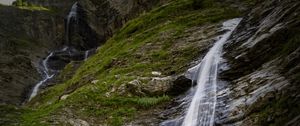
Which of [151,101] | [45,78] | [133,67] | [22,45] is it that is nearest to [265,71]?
[151,101]

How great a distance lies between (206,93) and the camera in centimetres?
1819

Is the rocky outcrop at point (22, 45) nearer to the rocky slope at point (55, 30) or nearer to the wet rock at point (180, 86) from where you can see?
the rocky slope at point (55, 30)

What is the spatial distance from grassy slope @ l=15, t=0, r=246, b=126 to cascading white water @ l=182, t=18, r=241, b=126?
1.53 m

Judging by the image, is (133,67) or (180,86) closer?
(180,86)

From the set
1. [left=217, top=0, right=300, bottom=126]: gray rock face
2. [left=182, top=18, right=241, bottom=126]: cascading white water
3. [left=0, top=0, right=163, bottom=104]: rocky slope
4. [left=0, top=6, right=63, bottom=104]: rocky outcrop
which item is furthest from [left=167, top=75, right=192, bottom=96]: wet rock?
[left=0, top=0, right=163, bottom=104]: rocky slope

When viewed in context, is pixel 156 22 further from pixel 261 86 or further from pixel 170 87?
pixel 261 86

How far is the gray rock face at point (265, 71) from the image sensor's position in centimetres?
1293

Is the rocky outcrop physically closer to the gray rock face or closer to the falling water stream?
the falling water stream

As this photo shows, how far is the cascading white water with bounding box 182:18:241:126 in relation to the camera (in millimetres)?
16023

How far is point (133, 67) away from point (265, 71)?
36.4ft

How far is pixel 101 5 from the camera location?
7775 centimetres

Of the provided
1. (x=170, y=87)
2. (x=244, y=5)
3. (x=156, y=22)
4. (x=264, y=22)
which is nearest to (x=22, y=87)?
(x=156, y=22)

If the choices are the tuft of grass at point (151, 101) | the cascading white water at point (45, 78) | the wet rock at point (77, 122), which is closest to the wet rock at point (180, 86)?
the tuft of grass at point (151, 101)

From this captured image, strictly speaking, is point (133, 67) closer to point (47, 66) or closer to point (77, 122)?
point (77, 122)
